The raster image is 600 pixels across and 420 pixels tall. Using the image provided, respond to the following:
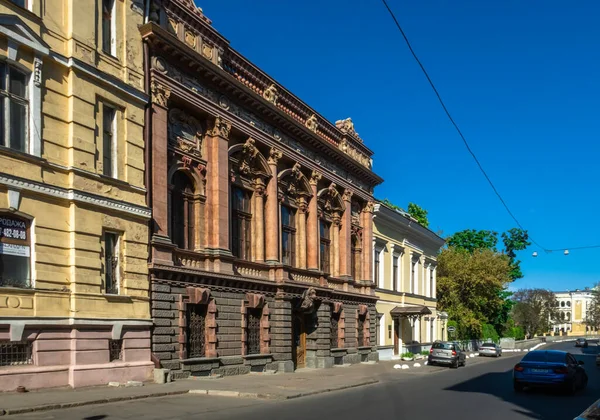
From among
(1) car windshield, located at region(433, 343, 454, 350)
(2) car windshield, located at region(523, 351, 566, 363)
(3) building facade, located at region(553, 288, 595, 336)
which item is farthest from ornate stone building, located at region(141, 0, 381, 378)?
(3) building facade, located at region(553, 288, 595, 336)

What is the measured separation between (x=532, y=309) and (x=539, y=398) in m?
101

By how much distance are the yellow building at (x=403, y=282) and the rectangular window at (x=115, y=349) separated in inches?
945

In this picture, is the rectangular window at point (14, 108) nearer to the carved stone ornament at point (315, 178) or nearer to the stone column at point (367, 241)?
the carved stone ornament at point (315, 178)

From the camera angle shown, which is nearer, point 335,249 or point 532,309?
point 335,249

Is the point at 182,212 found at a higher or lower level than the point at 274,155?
lower

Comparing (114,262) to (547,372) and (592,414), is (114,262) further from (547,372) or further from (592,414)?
(592,414)

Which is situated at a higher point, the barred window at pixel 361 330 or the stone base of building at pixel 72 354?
the stone base of building at pixel 72 354

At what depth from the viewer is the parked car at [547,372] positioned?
756 inches

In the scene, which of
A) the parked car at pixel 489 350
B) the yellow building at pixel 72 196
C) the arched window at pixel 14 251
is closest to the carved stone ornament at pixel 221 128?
the yellow building at pixel 72 196

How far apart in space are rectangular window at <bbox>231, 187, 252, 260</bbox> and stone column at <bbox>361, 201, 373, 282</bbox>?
12868 millimetres

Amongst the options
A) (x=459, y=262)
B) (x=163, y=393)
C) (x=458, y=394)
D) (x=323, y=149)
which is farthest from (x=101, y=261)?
(x=459, y=262)

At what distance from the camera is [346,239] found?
115 feet

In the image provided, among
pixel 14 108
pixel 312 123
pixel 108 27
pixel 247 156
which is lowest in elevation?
pixel 14 108

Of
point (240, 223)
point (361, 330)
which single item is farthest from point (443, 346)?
point (240, 223)
